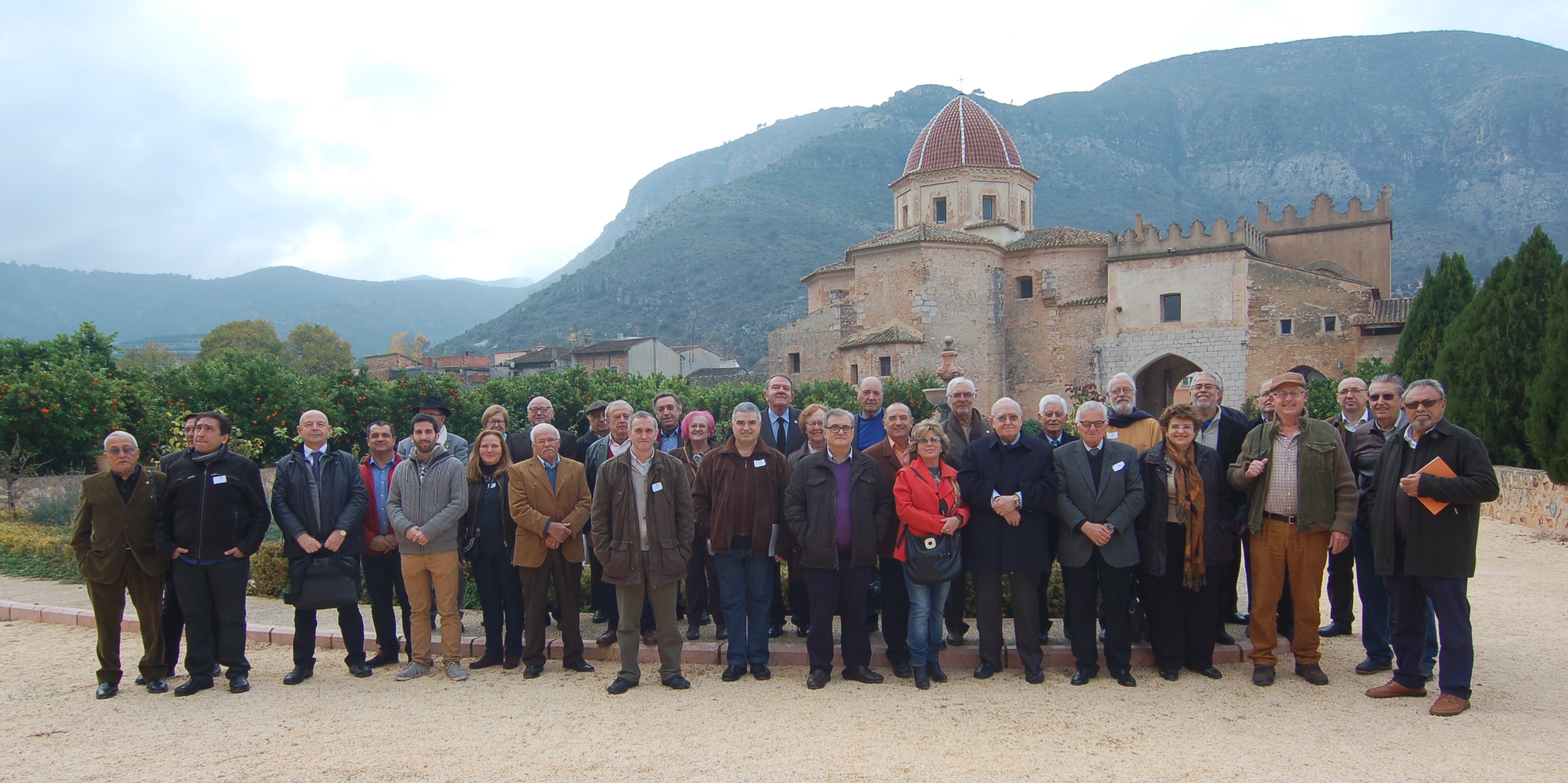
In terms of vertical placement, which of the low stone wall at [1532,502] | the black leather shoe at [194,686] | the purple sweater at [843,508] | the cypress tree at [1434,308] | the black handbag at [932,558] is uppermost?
the cypress tree at [1434,308]

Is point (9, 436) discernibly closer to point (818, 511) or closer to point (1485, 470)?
point (818, 511)

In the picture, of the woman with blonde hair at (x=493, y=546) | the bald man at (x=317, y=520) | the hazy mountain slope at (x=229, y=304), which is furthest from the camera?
the hazy mountain slope at (x=229, y=304)

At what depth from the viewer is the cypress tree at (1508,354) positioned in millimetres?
11852

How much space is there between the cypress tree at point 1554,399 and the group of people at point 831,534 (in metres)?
6.81

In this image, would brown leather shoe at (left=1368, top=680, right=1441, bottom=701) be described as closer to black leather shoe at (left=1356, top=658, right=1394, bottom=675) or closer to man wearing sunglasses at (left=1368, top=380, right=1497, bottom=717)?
man wearing sunglasses at (left=1368, top=380, right=1497, bottom=717)

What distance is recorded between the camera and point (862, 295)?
93.5ft

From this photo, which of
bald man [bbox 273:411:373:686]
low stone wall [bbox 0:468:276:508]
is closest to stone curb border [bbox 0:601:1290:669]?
bald man [bbox 273:411:373:686]

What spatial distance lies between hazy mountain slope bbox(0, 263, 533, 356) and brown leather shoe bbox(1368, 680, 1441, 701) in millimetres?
134908

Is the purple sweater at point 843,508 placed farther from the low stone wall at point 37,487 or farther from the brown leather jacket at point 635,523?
the low stone wall at point 37,487

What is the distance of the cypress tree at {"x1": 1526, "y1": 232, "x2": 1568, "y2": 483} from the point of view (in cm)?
985

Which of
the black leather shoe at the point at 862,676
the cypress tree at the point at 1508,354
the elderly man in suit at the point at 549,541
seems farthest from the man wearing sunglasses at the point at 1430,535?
the cypress tree at the point at 1508,354

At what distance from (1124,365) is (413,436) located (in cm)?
2687

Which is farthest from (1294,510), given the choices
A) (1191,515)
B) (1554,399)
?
(1554,399)

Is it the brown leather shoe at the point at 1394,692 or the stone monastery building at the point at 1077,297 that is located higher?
the stone monastery building at the point at 1077,297
